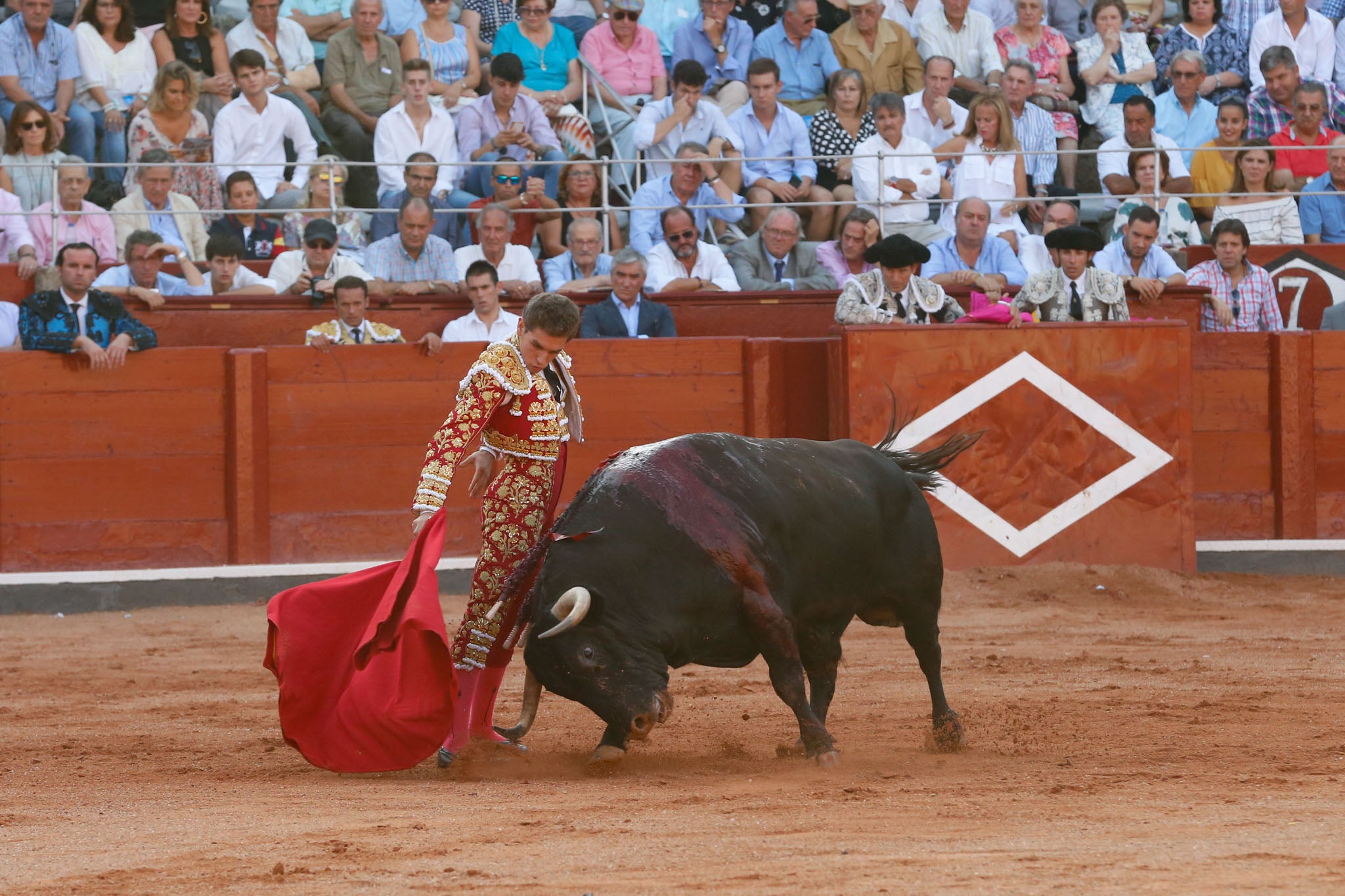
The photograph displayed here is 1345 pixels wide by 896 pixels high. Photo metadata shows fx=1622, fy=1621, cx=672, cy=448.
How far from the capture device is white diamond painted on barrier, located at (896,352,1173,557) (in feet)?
25.3

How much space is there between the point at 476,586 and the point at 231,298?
13.6 ft

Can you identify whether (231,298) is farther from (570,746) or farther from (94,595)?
(570,746)

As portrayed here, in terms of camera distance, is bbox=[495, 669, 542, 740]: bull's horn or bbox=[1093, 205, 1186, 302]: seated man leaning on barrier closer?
bbox=[495, 669, 542, 740]: bull's horn

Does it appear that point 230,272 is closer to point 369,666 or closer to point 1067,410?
Result: point 1067,410

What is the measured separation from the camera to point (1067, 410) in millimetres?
7781

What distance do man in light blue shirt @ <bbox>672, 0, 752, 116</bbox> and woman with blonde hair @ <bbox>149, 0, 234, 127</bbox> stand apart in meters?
2.69

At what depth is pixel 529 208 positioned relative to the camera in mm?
8508

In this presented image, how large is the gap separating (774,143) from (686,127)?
1.79ft

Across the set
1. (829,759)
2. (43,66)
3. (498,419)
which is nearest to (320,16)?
(43,66)

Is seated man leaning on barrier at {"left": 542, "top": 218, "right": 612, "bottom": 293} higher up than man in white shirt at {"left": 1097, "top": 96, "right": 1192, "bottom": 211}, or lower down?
lower down

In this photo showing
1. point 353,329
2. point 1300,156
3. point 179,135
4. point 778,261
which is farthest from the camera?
point 1300,156

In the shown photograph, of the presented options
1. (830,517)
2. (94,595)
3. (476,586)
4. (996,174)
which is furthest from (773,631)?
(996,174)

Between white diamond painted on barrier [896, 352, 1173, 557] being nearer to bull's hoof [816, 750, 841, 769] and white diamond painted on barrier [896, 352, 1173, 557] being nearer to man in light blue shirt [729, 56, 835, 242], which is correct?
man in light blue shirt [729, 56, 835, 242]

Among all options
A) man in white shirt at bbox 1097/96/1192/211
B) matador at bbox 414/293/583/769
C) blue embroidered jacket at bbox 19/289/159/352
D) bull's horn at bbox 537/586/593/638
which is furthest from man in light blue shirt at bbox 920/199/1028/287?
bull's horn at bbox 537/586/593/638
